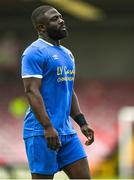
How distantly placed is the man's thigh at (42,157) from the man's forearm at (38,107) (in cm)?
27

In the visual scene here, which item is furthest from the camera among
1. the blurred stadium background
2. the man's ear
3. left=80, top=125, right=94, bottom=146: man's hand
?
the blurred stadium background

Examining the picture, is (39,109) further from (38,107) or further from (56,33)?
(56,33)

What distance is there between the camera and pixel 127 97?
21859mm

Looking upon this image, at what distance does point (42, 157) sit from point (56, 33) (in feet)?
3.42

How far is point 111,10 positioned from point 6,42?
11.9 ft

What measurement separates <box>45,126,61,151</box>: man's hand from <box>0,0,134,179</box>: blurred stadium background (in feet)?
32.9

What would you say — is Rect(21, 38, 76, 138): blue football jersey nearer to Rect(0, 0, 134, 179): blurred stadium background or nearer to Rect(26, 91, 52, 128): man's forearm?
Rect(26, 91, 52, 128): man's forearm

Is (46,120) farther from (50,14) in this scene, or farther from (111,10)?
(111,10)

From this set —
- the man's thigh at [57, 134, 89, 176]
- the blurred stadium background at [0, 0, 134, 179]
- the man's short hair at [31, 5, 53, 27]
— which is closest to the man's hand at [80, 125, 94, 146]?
the man's thigh at [57, 134, 89, 176]

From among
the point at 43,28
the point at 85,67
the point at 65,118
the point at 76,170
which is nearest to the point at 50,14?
the point at 43,28

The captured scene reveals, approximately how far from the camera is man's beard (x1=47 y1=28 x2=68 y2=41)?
23.3 ft

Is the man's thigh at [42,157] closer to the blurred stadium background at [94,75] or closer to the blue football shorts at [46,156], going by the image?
the blue football shorts at [46,156]

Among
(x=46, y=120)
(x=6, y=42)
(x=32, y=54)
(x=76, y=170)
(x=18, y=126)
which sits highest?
(x=32, y=54)

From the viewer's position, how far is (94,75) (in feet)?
79.2
